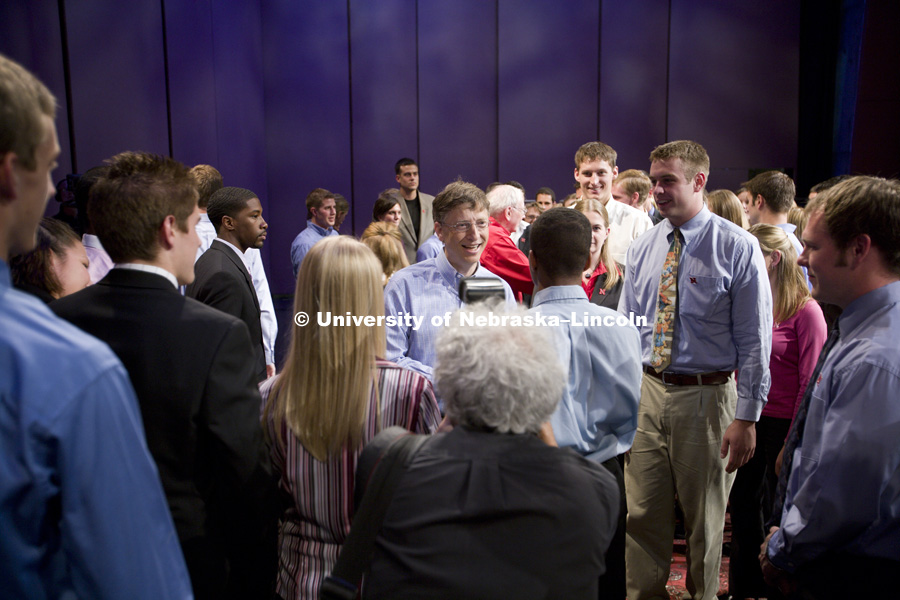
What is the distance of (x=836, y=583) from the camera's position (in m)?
1.31

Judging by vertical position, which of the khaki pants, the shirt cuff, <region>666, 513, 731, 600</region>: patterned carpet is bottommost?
<region>666, 513, 731, 600</region>: patterned carpet

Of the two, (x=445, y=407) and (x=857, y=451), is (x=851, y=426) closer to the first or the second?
(x=857, y=451)

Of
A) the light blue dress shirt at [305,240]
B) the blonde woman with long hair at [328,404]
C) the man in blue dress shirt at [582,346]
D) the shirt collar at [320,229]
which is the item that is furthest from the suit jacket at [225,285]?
the shirt collar at [320,229]

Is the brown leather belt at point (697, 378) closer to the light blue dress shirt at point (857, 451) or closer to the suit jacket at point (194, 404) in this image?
the light blue dress shirt at point (857, 451)

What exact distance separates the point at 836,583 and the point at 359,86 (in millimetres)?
7723

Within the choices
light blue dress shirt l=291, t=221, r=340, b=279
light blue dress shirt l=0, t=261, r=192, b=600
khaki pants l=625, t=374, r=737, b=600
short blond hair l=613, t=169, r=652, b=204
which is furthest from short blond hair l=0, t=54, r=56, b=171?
light blue dress shirt l=291, t=221, r=340, b=279

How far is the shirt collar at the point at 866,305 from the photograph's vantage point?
134 centimetres

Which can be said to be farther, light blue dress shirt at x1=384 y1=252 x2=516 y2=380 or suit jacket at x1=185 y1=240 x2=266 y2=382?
suit jacket at x1=185 y1=240 x2=266 y2=382

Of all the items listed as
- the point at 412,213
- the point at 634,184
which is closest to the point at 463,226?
the point at 634,184

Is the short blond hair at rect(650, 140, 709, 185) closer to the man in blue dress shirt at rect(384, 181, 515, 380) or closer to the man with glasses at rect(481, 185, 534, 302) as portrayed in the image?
the man in blue dress shirt at rect(384, 181, 515, 380)

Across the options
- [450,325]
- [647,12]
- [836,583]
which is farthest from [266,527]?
[647,12]

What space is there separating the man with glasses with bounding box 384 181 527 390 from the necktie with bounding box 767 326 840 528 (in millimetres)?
969

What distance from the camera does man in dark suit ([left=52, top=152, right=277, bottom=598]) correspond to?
1235 mm

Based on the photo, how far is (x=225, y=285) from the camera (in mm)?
2578
